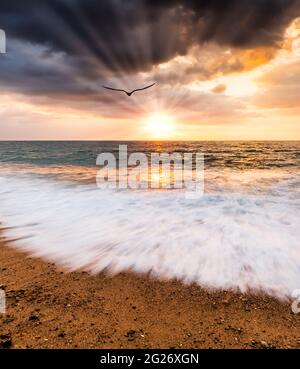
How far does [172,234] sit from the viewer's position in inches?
256

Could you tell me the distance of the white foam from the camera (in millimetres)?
4738

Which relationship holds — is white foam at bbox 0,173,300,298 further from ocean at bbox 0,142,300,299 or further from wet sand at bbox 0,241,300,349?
wet sand at bbox 0,241,300,349

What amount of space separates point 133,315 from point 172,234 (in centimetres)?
310

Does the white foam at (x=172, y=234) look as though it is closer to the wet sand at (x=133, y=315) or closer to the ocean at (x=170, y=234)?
the ocean at (x=170, y=234)

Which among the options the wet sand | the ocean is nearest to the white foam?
the ocean

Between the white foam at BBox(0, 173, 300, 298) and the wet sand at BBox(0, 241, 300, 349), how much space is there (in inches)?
16.9

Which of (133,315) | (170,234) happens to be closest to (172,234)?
(170,234)

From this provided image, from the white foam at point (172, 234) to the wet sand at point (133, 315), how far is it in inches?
16.9

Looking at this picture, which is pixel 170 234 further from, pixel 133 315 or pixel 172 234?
pixel 133 315

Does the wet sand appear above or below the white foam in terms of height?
below

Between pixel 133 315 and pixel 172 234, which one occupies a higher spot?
pixel 172 234

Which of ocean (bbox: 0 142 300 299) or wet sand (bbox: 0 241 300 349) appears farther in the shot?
ocean (bbox: 0 142 300 299)
